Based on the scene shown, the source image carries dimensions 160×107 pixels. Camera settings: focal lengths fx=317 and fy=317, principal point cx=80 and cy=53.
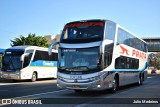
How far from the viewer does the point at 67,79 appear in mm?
14977

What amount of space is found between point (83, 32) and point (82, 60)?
1.51 metres

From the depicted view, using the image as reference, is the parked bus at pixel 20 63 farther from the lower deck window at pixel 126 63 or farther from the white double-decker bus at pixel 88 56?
the white double-decker bus at pixel 88 56

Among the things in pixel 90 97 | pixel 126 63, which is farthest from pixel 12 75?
pixel 90 97

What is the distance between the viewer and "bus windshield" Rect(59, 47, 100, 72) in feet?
48.8

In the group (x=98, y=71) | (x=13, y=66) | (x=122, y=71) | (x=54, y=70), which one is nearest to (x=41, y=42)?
(x=54, y=70)

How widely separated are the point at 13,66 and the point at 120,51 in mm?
13602

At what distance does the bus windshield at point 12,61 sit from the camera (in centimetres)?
2900

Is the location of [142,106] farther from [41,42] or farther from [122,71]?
[41,42]

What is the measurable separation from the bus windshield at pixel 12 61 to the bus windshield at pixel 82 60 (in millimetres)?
14505

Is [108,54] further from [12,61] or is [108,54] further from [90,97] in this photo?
[12,61]

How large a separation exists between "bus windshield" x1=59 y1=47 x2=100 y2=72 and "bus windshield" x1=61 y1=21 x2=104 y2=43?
0.54m

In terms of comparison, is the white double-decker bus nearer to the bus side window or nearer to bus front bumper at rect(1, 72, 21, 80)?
the bus side window

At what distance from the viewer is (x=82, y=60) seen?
49.1ft

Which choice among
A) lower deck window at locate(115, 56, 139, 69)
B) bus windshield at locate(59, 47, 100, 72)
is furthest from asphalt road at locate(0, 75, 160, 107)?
lower deck window at locate(115, 56, 139, 69)
